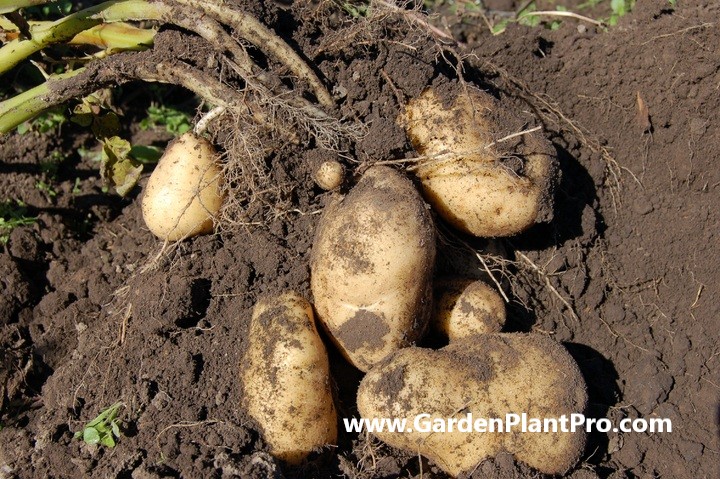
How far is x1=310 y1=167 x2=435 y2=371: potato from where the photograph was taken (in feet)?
6.77

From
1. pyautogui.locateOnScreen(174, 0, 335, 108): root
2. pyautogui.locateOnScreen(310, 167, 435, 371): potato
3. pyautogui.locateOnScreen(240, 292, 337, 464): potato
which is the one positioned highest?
pyautogui.locateOnScreen(174, 0, 335, 108): root

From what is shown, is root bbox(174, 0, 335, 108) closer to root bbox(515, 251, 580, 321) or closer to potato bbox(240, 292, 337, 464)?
potato bbox(240, 292, 337, 464)

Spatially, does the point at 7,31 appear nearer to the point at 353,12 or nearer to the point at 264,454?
the point at 353,12

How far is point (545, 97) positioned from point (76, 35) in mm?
1860

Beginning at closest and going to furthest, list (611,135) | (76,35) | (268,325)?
(268,325) → (76,35) → (611,135)

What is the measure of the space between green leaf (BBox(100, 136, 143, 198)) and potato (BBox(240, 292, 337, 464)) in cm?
89

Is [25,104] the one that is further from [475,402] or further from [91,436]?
[475,402]

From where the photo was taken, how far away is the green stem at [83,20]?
2296 mm

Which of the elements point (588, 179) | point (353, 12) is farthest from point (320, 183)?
point (588, 179)

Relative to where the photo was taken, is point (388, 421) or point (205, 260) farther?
point (205, 260)

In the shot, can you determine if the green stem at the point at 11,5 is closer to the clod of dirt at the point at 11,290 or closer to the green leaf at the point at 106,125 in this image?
Answer: the green leaf at the point at 106,125

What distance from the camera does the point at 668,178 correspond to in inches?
101

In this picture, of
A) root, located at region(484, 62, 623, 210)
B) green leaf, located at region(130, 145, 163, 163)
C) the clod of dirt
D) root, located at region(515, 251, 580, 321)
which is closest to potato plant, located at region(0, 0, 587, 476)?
root, located at region(515, 251, 580, 321)

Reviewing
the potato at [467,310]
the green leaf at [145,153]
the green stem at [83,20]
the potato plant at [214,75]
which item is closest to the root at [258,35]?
the potato plant at [214,75]
